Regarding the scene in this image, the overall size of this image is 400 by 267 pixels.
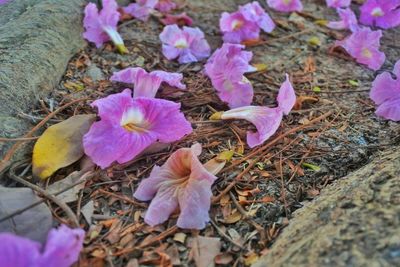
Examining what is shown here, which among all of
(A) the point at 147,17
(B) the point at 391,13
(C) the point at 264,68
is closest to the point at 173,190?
(C) the point at 264,68

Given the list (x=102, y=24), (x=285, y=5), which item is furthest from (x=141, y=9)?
(x=285, y=5)

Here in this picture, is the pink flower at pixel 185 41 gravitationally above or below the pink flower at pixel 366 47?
above

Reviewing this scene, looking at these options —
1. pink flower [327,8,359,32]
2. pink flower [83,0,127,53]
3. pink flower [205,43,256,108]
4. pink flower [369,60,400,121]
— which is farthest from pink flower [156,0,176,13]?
pink flower [369,60,400,121]

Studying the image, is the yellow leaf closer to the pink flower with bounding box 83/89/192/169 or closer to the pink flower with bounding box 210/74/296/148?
the pink flower with bounding box 83/89/192/169

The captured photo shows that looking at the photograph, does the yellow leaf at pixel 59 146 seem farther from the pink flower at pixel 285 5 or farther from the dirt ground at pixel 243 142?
the pink flower at pixel 285 5

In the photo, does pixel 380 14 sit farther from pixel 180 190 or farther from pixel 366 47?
pixel 180 190

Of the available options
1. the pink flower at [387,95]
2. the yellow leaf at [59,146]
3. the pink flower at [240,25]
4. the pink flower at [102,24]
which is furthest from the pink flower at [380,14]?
the yellow leaf at [59,146]
